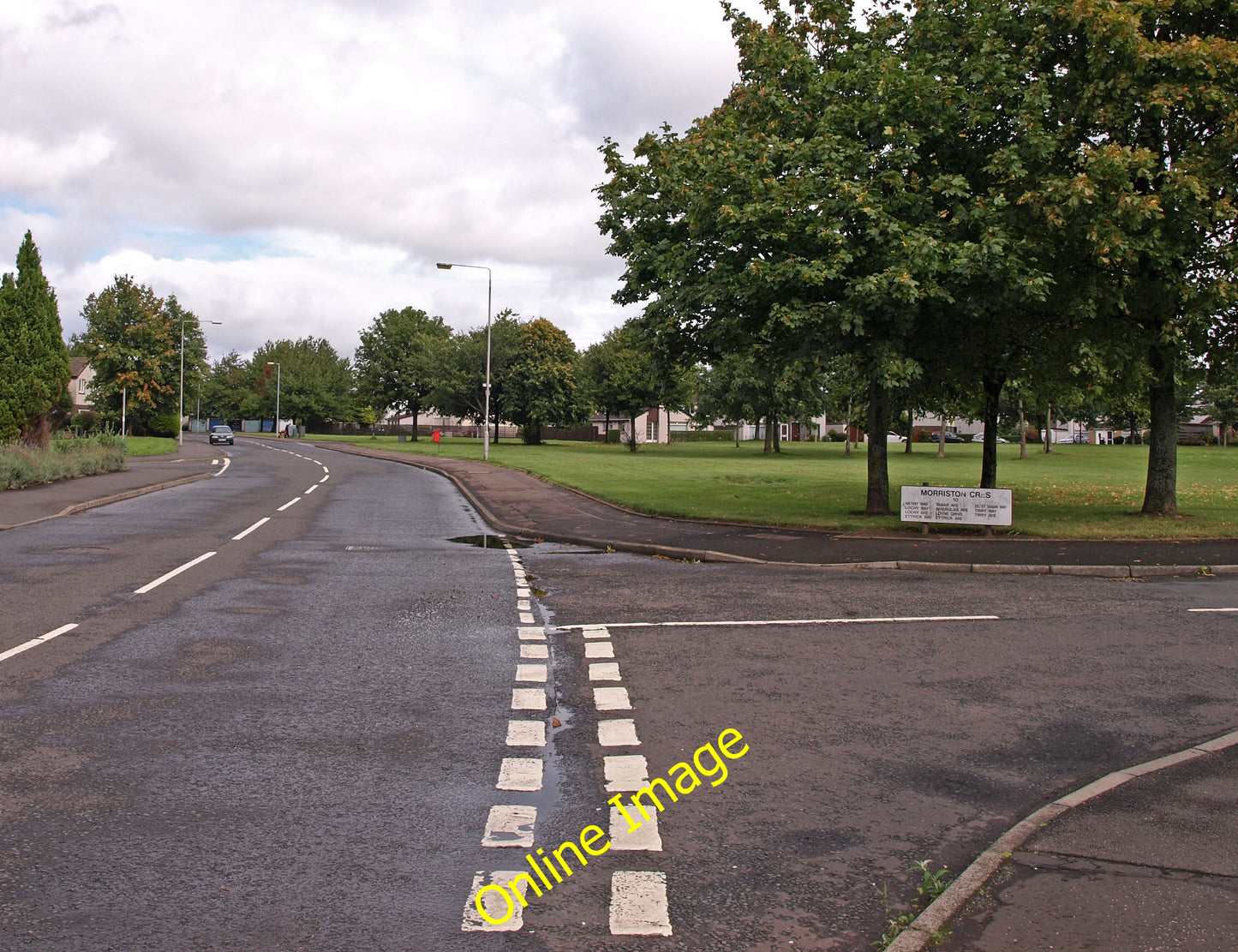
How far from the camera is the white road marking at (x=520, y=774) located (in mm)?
5129

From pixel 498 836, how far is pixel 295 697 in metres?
2.87

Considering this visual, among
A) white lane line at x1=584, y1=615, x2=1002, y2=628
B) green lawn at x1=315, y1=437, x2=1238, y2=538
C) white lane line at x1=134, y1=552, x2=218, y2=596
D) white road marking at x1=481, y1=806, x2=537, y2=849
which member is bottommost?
white lane line at x1=134, y1=552, x2=218, y2=596

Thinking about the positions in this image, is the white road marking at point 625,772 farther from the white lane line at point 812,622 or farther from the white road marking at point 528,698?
the white lane line at point 812,622

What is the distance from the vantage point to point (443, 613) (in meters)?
10.2

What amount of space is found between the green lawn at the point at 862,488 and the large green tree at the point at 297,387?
6467 cm

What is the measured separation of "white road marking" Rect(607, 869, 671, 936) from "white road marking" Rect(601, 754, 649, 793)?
3.27ft

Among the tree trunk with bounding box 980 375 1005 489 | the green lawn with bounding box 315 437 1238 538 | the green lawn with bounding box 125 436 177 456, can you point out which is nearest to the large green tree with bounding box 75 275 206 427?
the green lawn with bounding box 125 436 177 456

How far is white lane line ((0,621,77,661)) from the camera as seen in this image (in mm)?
7907

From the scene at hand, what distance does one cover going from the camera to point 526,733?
6062mm

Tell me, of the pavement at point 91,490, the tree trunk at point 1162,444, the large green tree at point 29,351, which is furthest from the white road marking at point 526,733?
the large green tree at point 29,351

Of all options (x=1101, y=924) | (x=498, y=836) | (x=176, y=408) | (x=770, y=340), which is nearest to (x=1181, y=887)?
(x=1101, y=924)

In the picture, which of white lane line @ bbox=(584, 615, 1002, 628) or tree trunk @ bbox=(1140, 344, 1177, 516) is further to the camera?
tree trunk @ bbox=(1140, 344, 1177, 516)

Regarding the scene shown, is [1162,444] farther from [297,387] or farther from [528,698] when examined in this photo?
[297,387]

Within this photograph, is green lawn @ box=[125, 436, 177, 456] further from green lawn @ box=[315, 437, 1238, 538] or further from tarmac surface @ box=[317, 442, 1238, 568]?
tarmac surface @ box=[317, 442, 1238, 568]
